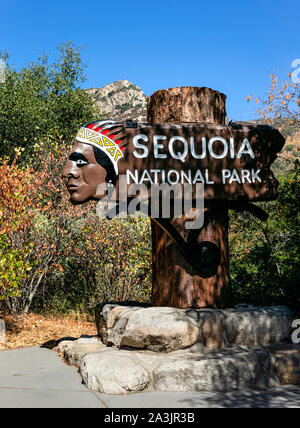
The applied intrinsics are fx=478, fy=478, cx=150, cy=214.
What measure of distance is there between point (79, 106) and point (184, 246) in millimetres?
12526

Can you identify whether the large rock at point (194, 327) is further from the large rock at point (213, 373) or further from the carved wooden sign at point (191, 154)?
the carved wooden sign at point (191, 154)

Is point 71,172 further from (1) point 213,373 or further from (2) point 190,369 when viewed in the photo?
(1) point 213,373

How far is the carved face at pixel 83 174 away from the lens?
19.6ft

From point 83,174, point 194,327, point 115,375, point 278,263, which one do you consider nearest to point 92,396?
point 115,375

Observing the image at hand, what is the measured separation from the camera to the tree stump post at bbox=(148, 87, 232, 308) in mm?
6207

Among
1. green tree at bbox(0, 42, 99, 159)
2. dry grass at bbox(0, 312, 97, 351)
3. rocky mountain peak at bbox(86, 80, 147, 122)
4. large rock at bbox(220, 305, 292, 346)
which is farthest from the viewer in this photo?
rocky mountain peak at bbox(86, 80, 147, 122)

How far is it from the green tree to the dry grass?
22.4ft

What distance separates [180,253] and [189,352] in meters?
1.29

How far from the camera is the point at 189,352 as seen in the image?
553 centimetres

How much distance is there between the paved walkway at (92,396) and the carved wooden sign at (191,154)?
2.37 metres

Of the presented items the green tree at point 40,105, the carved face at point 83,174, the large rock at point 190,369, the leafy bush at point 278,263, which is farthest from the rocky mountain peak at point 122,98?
the large rock at point 190,369

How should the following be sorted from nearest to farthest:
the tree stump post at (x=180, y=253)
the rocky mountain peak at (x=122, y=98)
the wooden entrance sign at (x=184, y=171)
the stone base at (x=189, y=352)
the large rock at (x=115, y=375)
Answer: the large rock at (x=115, y=375)
the stone base at (x=189, y=352)
the wooden entrance sign at (x=184, y=171)
the tree stump post at (x=180, y=253)
the rocky mountain peak at (x=122, y=98)

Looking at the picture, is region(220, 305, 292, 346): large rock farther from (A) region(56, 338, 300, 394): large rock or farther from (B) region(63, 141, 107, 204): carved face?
(B) region(63, 141, 107, 204): carved face

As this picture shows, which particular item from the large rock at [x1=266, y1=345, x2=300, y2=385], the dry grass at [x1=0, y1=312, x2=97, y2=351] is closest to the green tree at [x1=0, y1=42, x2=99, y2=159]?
the dry grass at [x1=0, y1=312, x2=97, y2=351]
